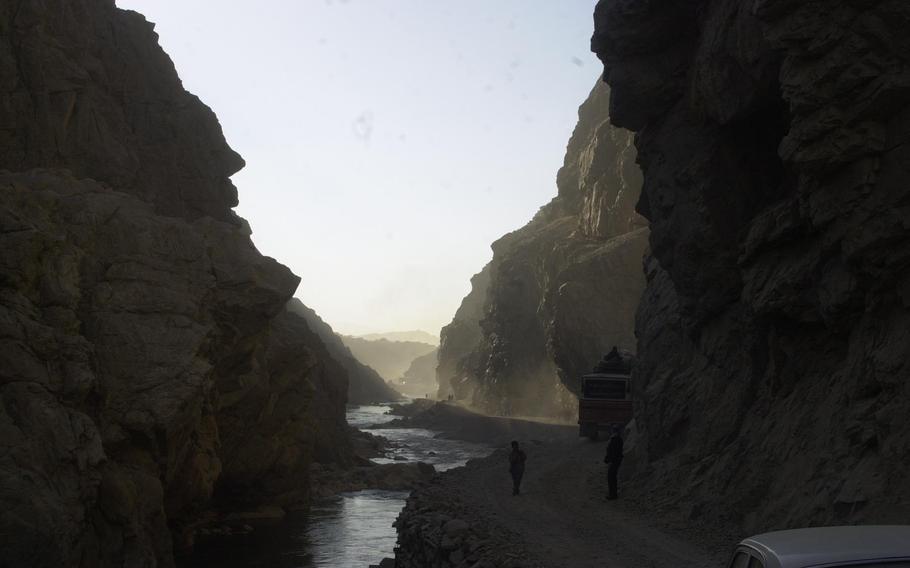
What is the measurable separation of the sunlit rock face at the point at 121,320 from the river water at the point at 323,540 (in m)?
1.82

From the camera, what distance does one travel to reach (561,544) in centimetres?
1850

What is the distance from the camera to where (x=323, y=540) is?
3150 centimetres

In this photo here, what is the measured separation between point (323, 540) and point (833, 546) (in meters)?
27.9

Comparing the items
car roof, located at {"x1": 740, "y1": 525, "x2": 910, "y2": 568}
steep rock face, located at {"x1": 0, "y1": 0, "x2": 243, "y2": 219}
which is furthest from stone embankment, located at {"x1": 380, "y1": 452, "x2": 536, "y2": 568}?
steep rock face, located at {"x1": 0, "y1": 0, "x2": 243, "y2": 219}

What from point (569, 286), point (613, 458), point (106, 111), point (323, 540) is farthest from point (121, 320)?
point (569, 286)

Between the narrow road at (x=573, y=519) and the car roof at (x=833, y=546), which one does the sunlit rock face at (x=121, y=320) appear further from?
the car roof at (x=833, y=546)

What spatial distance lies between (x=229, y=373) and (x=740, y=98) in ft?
70.7

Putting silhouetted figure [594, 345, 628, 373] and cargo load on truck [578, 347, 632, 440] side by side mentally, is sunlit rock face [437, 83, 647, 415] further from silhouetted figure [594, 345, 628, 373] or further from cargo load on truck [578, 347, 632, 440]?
cargo load on truck [578, 347, 632, 440]

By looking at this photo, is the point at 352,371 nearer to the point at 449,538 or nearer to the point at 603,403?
the point at 603,403

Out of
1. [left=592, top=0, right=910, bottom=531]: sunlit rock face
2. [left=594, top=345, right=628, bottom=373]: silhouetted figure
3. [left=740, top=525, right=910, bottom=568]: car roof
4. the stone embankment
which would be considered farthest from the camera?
[left=594, top=345, right=628, bottom=373]: silhouetted figure

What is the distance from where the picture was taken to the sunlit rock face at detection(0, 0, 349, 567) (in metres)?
20.5

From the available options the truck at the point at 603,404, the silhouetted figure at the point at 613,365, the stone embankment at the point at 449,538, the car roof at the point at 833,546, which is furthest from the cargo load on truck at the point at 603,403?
the car roof at the point at 833,546

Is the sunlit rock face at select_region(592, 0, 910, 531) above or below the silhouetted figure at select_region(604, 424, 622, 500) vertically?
above

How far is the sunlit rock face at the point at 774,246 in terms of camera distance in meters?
16.4
